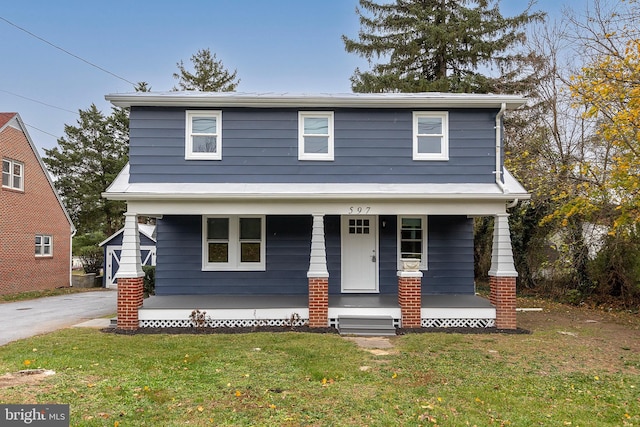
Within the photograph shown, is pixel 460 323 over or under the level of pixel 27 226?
under

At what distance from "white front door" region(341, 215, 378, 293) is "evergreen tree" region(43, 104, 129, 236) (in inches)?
997

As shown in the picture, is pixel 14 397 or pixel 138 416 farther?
pixel 14 397

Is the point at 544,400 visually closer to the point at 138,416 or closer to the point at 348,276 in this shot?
the point at 138,416

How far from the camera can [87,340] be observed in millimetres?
→ 7781

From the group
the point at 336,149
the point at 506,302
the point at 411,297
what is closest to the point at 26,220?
the point at 336,149

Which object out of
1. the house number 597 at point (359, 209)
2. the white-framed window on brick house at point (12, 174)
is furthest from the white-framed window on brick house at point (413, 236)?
the white-framed window on brick house at point (12, 174)

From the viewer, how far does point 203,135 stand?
10062mm

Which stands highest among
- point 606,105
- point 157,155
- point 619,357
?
point 606,105

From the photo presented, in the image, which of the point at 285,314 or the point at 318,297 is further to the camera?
the point at 285,314

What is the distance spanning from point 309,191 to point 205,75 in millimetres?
24132

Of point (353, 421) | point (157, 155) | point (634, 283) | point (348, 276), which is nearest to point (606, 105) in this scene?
point (634, 283)

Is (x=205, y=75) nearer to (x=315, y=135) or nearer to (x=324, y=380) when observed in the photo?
(x=315, y=135)

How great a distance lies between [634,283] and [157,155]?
13213 mm

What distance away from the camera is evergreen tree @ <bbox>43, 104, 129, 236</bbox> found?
31.8 metres
